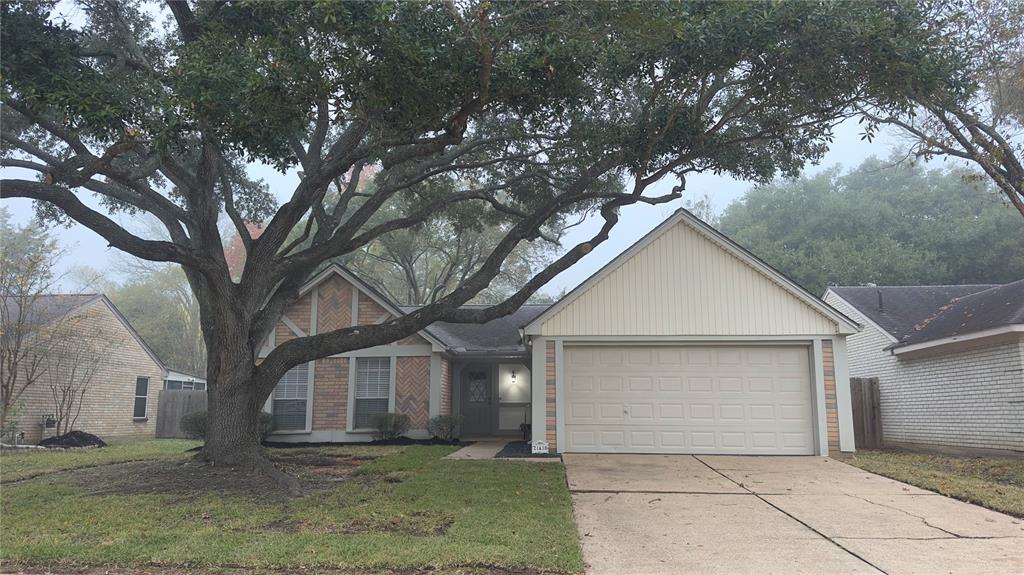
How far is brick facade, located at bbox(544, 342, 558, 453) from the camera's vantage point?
12.8 m

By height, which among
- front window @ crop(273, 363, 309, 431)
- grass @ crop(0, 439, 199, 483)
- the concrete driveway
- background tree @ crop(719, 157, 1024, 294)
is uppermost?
background tree @ crop(719, 157, 1024, 294)

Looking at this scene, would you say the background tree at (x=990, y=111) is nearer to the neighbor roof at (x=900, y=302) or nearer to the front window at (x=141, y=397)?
the neighbor roof at (x=900, y=302)

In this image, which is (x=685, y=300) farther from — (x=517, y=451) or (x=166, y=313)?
(x=166, y=313)

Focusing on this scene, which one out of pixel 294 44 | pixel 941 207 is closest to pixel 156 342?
pixel 294 44

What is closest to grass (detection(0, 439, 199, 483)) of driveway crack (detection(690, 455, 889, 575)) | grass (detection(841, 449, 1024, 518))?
driveway crack (detection(690, 455, 889, 575))

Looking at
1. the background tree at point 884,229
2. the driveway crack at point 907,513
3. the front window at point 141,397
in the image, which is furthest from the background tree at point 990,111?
the front window at point 141,397

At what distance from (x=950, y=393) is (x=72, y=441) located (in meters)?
21.3

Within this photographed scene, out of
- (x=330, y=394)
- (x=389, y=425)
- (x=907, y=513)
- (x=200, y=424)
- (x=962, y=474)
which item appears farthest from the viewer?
(x=330, y=394)

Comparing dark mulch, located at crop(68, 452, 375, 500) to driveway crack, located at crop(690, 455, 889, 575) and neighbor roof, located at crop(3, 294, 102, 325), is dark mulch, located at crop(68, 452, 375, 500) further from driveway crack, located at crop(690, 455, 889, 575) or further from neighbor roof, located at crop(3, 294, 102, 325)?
neighbor roof, located at crop(3, 294, 102, 325)

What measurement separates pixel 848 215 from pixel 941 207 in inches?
167

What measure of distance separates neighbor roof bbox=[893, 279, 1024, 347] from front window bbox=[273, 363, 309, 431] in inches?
574

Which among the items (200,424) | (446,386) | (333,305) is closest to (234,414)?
(200,424)

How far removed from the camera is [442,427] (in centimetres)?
1529

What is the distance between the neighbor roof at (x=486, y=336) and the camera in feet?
53.4
